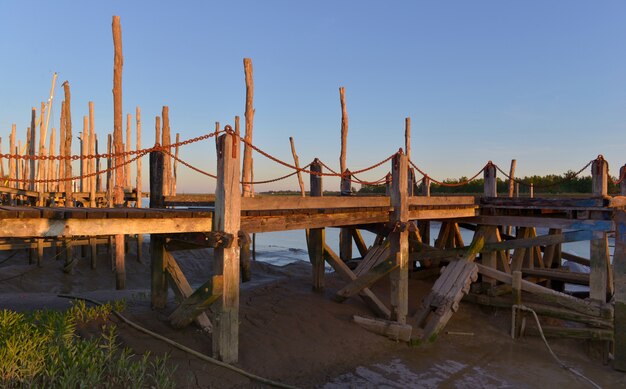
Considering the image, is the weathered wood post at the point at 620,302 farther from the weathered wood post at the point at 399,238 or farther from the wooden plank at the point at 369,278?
the wooden plank at the point at 369,278

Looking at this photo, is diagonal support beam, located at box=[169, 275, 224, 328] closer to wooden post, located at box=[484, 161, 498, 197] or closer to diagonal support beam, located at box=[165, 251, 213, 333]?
diagonal support beam, located at box=[165, 251, 213, 333]

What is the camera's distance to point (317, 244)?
956 centimetres

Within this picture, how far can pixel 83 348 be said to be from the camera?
526 centimetres

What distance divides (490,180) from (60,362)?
32.3ft

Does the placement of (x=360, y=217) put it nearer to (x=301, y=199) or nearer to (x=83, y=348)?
(x=301, y=199)

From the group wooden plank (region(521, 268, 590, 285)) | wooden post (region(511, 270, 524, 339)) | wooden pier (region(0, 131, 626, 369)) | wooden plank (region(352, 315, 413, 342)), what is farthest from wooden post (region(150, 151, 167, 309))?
wooden plank (region(521, 268, 590, 285))

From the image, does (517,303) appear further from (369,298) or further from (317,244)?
(317,244)

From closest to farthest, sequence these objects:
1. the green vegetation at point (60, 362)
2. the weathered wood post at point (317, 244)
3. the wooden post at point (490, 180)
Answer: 1. the green vegetation at point (60, 362)
2. the weathered wood post at point (317, 244)
3. the wooden post at point (490, 180)

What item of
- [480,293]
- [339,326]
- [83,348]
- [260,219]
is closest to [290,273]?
[480,293]

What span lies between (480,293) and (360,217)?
388 centimetres

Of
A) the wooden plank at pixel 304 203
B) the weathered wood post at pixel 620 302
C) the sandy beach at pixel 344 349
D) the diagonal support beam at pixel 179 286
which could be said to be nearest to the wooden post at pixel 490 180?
the sandy beach at pixel 344 349

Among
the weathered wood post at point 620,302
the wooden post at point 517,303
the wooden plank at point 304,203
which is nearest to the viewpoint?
the wooden plank at point 304,203

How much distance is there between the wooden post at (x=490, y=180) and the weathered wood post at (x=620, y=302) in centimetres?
341

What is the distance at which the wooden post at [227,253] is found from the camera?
6121mm
